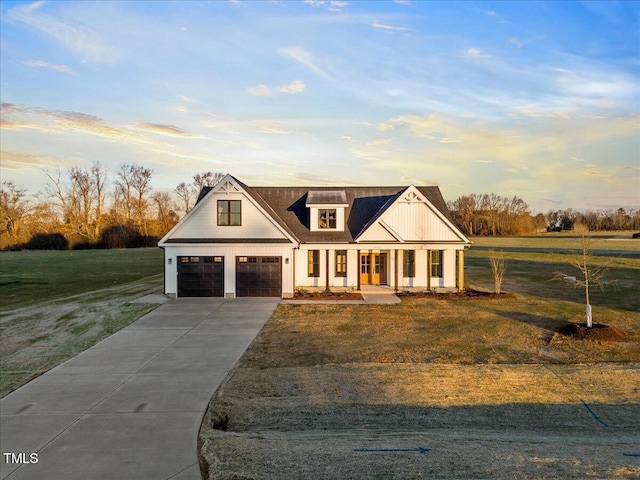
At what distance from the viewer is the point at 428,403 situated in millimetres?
9078

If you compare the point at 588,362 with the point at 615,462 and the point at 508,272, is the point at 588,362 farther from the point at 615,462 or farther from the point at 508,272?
the point at 508,272

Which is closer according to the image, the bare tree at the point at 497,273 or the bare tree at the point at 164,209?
the bare tree at the point at 497,273

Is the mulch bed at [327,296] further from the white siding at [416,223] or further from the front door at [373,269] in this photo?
the white siding at [416,223]

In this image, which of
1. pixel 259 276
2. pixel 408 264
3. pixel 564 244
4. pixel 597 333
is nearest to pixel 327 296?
pixel 259 276

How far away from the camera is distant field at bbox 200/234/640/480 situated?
19.5ft

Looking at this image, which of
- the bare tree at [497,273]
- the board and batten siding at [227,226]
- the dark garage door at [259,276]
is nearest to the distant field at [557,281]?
the bare tree at [497,273]

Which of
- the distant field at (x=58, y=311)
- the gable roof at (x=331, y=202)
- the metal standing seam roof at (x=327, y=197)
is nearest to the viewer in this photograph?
the distant field at (x=58, y=311)

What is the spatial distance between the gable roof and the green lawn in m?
11.0

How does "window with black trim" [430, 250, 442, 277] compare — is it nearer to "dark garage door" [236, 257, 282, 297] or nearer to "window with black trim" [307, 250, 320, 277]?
"window with black trim" [307, 250, 320, 277]

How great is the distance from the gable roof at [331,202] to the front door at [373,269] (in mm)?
2183

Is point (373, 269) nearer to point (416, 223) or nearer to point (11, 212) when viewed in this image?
point (416, 223)

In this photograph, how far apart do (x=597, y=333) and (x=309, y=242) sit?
14.0 metres

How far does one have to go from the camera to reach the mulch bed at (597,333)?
14.1 metres

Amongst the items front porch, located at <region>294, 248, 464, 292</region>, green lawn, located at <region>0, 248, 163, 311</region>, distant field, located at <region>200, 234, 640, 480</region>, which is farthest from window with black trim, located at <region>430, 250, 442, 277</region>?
green lawn, located at <region>0, 248, 163, 311</region>
